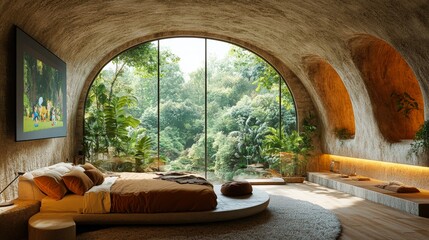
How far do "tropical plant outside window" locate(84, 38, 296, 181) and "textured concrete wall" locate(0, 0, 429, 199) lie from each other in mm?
540

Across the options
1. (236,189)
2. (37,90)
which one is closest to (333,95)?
(236,189)

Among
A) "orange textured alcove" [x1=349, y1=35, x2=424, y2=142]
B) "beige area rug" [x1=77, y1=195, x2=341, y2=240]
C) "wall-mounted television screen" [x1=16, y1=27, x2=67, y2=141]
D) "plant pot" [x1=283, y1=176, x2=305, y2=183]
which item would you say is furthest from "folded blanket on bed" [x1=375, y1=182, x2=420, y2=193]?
"wall-mounted television screen" [x1=16, y1=27, x2=67, y2=141]

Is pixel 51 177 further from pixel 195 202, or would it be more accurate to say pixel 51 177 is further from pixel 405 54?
pixel 405 54

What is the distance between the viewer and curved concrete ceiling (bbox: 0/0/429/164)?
6078 millimetres

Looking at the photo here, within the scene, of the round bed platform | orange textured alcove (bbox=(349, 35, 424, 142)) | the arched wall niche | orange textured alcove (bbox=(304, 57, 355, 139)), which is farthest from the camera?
the arched wall niche

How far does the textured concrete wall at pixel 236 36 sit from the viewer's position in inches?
228

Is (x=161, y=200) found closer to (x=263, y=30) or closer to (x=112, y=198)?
(x=112, y=198)

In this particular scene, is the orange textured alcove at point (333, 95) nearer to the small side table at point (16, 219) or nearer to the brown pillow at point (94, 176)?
the brown pillow at point (94, 176)

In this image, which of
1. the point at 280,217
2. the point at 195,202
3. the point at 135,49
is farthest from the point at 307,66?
the point at 195,202

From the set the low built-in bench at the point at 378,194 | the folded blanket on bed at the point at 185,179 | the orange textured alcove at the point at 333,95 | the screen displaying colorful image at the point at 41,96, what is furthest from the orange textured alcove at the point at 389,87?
the screen displaying colorful image at the point at 41,96

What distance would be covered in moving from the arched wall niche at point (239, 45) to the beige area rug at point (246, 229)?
17.6 feet

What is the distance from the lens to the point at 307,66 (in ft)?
34.3

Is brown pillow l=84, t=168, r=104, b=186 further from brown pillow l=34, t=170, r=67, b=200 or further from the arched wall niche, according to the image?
the arched wall niche

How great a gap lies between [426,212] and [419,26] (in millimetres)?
2632
